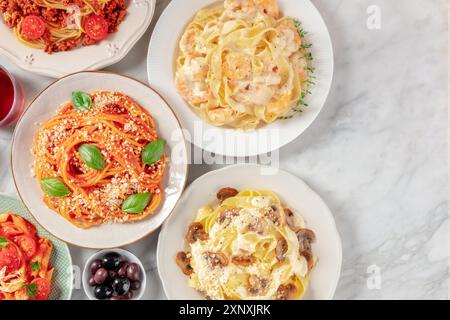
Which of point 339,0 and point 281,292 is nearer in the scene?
→ point 281,292

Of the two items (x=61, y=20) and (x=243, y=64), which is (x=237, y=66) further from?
(x=61, y=20)

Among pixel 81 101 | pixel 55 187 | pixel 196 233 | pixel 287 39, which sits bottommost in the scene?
pixel 196 233

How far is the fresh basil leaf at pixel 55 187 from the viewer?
2992 mm

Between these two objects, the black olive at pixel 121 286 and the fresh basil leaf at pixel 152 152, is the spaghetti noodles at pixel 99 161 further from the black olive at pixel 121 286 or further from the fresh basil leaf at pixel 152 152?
the black olive at pixel 121 286

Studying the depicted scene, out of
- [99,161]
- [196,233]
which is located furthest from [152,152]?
[196,233]

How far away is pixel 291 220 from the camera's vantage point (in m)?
3.21

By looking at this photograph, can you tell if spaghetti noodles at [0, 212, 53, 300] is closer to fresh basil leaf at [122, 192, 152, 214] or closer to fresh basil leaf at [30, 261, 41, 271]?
fresh basil leaf at [30, 261, 41, 271]

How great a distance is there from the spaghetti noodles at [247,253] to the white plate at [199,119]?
307mm

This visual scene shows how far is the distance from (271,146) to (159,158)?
2.21 ft

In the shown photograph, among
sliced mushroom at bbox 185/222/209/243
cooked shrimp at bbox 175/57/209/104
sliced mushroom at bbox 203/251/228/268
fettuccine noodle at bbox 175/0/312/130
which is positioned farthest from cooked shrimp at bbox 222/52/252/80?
sliced mushroom at bbox 203/251/228/268

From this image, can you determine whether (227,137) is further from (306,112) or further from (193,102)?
(306,112)

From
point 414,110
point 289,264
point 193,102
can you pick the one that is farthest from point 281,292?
point 414,110

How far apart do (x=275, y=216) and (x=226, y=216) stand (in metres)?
0.29

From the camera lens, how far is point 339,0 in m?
3.38
